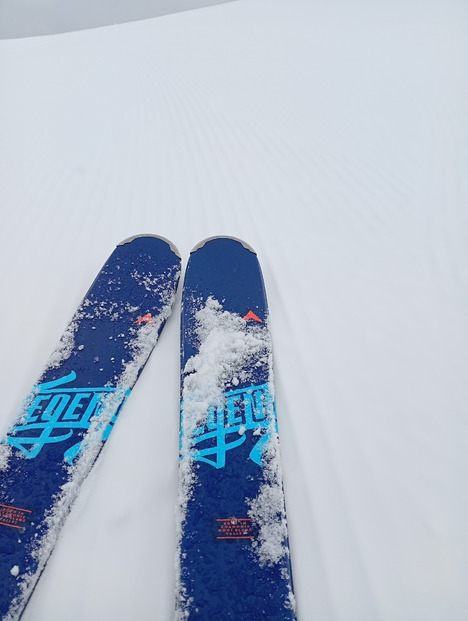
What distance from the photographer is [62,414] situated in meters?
1.19

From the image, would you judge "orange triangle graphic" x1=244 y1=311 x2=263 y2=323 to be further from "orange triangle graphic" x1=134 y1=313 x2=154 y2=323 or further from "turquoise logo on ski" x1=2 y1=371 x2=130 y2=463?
"turquoise logo on ski" x1=2 y1=371 x2=130 y2=463

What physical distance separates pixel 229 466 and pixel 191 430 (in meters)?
0.17

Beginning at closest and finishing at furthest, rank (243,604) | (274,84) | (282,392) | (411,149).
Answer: (243,604) < (282,392) < (411,149) < (274,84)

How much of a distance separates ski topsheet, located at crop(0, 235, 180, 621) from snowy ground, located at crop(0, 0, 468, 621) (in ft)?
0.21

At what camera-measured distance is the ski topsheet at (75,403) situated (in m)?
0.95

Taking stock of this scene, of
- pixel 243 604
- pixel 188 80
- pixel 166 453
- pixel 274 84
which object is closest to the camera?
pixel 243 604

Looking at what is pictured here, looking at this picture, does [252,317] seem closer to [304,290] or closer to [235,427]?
[304,290]

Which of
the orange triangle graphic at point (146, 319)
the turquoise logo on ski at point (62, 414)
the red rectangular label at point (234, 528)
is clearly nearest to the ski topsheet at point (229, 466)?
the red rectangular label at point (234, 528)

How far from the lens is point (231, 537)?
3.08ft

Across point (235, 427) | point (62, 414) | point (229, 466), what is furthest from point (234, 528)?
point (62, 414)

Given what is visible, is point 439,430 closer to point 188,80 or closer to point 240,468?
point 240,468

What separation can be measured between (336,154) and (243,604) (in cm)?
295

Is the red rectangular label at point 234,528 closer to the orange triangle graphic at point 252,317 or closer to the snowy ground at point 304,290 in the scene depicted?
the snowy ground at point 304,290

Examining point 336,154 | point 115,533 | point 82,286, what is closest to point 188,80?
point 336,154
